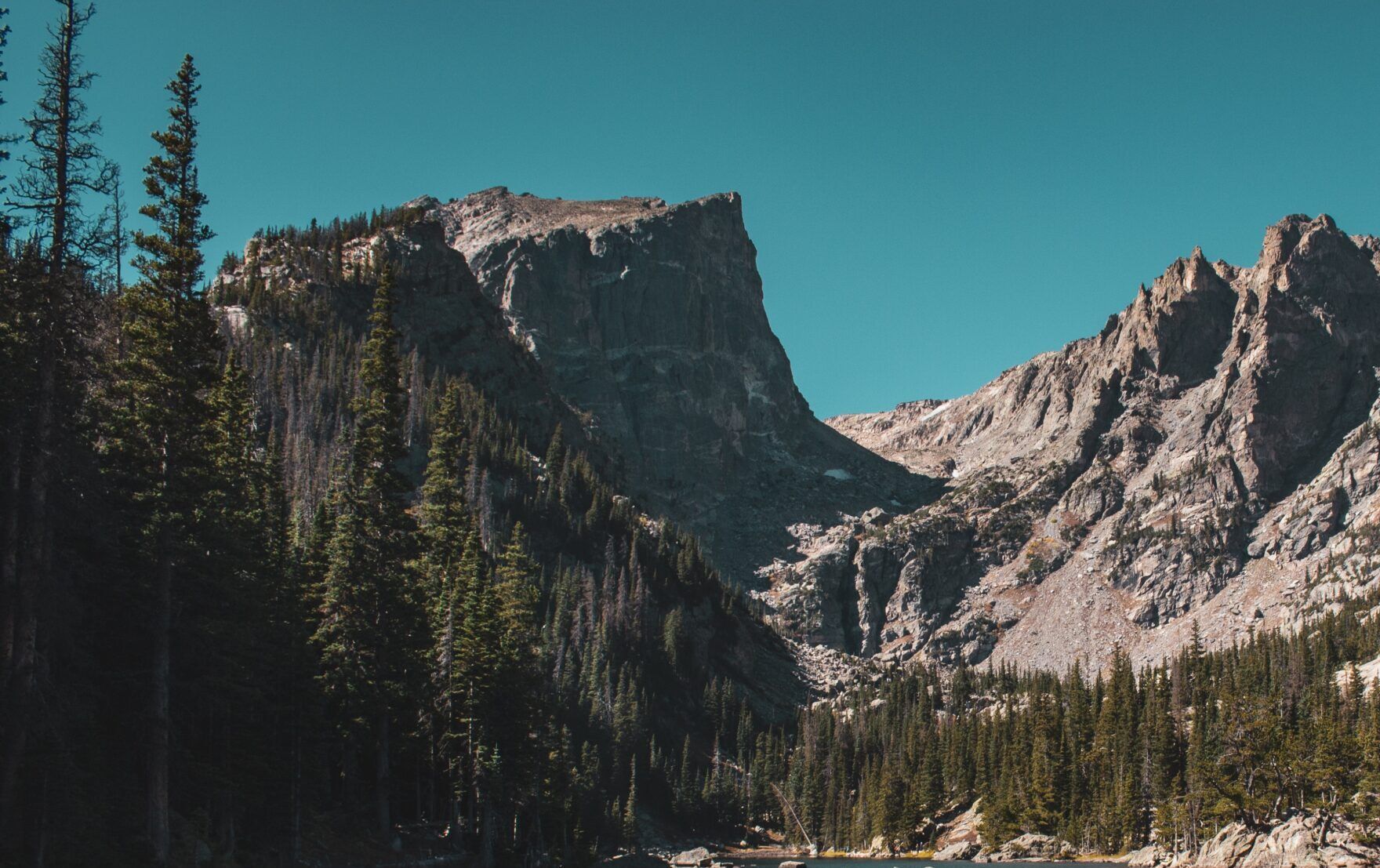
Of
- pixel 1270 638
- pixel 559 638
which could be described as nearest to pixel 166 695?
pixel 559 638

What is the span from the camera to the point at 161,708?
3528 cm

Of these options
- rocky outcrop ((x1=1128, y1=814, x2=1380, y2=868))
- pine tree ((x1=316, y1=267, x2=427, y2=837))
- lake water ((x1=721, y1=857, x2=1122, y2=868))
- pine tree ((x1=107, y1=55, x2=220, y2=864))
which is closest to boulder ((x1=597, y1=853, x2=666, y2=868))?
lake water ((x1=721, y1=857, x2=1122, y2=868))

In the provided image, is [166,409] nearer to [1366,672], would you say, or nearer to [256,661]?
[256,661]

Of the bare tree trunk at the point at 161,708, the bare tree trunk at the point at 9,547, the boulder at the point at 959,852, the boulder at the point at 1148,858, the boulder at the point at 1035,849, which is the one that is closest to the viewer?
the bare tree trunk at the point at 9,547

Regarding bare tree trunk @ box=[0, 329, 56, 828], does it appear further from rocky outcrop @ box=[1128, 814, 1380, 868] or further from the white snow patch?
the white snow patch

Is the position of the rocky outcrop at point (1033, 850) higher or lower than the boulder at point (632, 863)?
lower

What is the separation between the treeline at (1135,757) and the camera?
93.6m

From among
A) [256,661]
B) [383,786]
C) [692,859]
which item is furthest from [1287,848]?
[256,661]

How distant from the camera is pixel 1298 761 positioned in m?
90.2

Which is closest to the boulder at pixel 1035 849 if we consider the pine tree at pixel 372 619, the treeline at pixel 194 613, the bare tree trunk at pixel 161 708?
the treeline at pixel 194 613

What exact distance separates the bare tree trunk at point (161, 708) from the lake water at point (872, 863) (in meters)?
82.6

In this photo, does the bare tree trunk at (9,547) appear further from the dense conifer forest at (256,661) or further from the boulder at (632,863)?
the boulder at (632,863)

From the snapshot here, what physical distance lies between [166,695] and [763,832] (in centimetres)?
13564

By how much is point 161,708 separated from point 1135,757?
4112 inches
